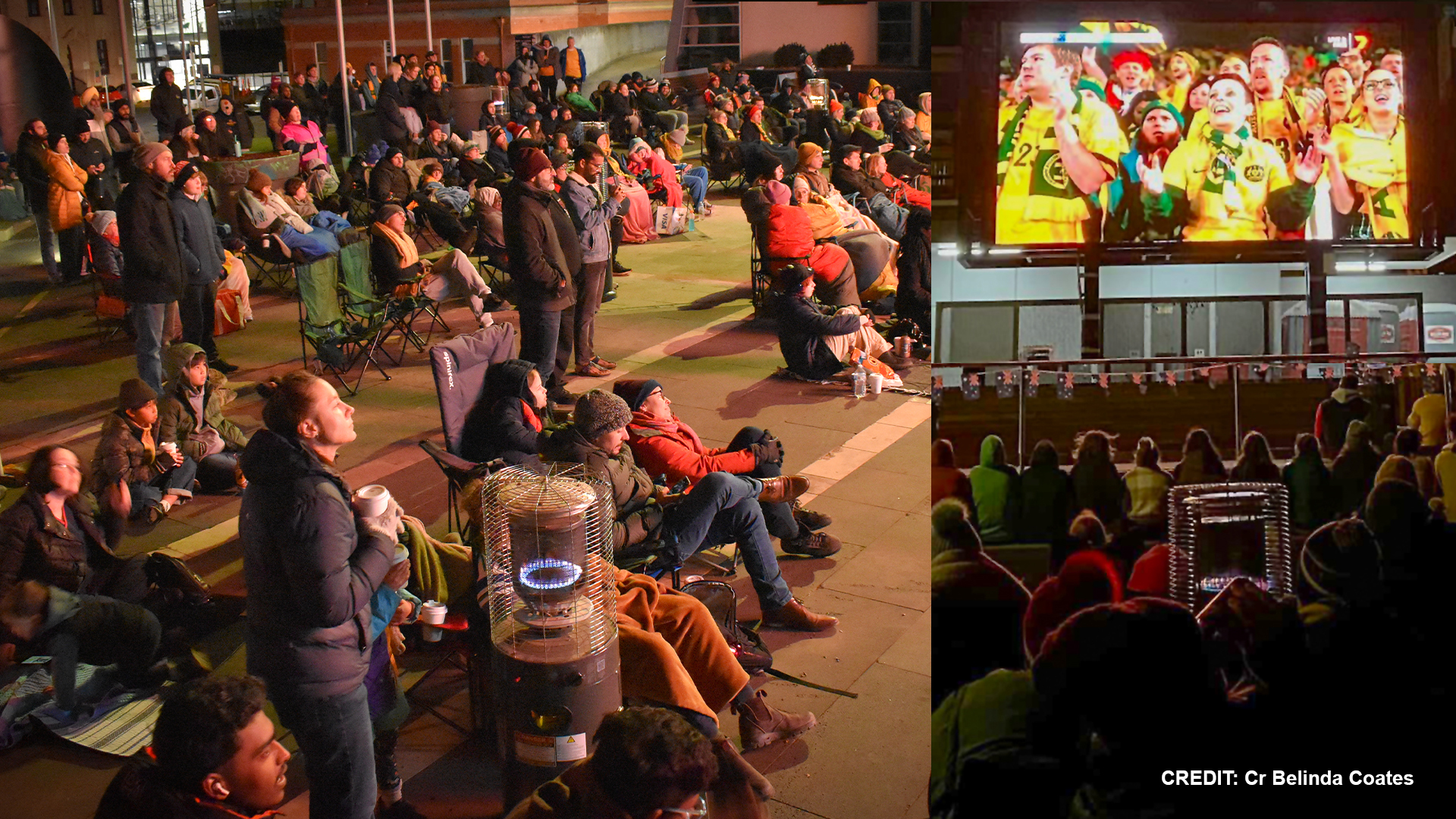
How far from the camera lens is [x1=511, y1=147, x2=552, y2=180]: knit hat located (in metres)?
7.14

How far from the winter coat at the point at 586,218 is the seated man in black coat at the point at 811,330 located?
1.12 m

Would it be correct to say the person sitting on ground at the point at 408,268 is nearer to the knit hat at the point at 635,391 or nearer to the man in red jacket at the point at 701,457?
the knit hat at the point at 635,391

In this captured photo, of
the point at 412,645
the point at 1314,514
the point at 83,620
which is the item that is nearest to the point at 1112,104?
the point at 1314,514

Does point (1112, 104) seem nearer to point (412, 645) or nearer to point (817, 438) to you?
point (412, 645)

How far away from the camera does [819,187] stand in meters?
9.64

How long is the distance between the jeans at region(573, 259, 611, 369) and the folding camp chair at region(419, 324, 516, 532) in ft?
7.92

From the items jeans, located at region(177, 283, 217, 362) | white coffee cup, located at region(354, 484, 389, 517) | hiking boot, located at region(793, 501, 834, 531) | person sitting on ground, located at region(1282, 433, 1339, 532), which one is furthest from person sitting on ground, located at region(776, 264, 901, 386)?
white coffee cup, located at region(354, 484, 389, 517)

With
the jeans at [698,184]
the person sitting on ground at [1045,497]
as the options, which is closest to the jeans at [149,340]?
the person sitting on ground at [1045,497]

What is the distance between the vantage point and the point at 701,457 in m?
5.28

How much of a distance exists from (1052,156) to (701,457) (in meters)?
2.26

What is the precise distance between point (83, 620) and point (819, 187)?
6540 mm

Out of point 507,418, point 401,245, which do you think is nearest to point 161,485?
point 507,418

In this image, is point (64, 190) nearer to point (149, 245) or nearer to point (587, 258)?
point (149, 245)

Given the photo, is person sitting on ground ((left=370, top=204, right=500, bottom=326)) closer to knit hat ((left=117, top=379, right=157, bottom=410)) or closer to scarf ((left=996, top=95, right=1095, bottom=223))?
knit hat ((left=117, top=379, right=157, bottom=410))
